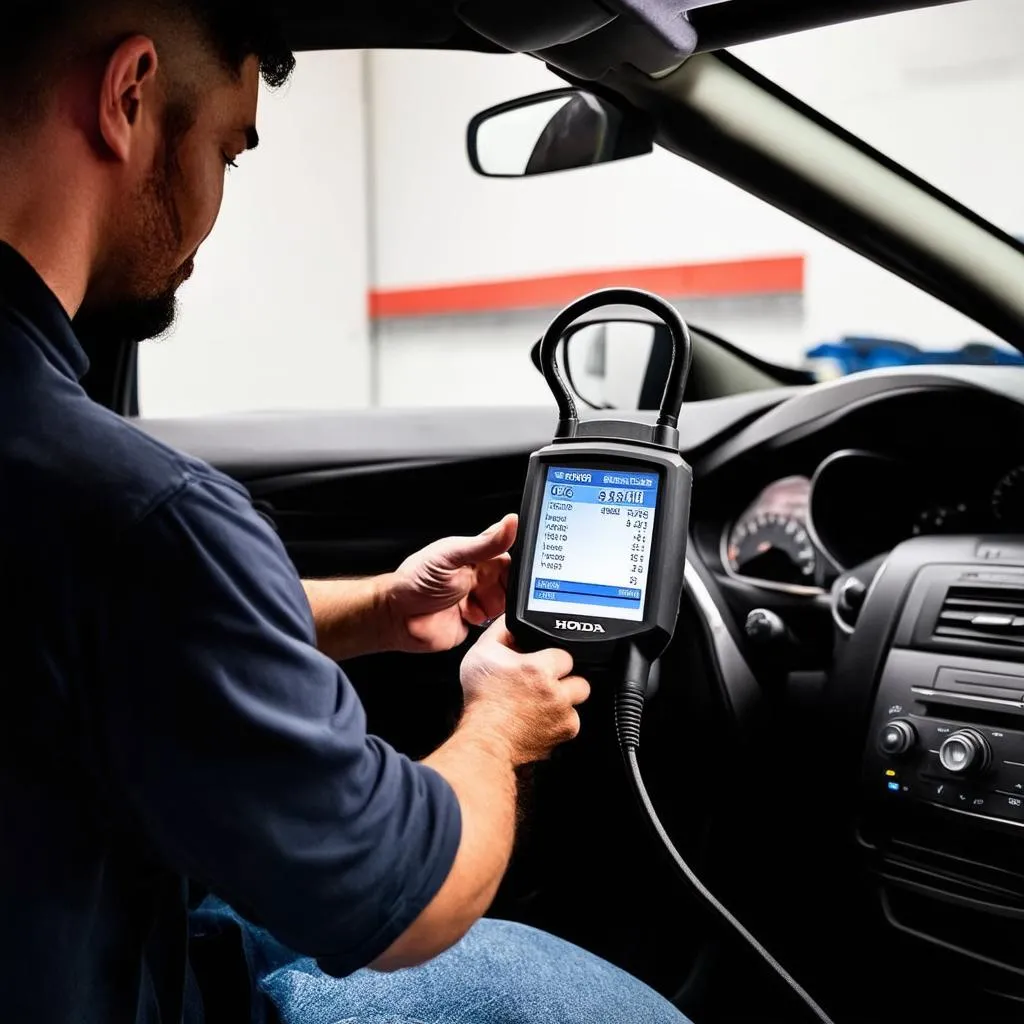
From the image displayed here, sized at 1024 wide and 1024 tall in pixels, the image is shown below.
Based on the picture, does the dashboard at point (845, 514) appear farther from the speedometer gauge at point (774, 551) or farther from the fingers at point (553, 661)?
the fingers at point (553, 661)

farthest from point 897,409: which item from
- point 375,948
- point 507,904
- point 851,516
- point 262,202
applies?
point 262,202

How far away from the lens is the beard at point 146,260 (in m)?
0.77

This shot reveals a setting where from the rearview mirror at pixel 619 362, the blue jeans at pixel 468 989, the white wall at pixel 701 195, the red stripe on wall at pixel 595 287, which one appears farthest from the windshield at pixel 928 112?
the blue jeans at pixel 468 989

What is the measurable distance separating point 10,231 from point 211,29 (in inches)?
8.2

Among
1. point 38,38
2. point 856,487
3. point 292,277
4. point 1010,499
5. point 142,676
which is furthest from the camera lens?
point 292,277

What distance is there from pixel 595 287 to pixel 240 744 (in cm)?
560

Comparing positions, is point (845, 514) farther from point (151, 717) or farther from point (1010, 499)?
point (151, 717)

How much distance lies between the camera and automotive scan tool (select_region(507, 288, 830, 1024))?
2.98 feet

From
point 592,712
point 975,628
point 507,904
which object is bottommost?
point 507,904

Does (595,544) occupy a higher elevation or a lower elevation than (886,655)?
higher

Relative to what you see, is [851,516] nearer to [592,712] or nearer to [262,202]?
[592,712]

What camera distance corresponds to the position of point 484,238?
6289 mm

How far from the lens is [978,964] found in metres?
1.16

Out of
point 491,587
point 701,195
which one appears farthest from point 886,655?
point 701,195
